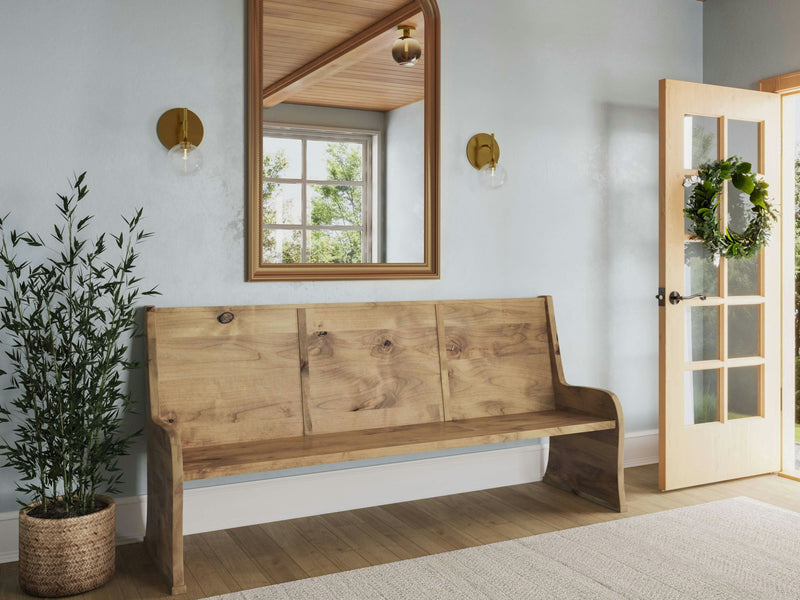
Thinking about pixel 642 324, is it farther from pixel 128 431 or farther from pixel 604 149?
pixel 128 431

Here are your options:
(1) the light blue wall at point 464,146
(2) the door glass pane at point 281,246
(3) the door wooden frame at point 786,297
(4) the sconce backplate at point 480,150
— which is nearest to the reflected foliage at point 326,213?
(2) the door glass pane at point 281,246

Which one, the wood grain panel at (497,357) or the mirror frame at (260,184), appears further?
the wood grain panel at (497,357)

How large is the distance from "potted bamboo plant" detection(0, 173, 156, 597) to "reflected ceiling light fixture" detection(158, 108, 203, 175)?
0.91 ft

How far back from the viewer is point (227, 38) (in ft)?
10.4

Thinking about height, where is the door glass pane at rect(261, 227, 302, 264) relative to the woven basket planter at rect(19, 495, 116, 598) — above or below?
above

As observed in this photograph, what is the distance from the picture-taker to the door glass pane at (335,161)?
332 cm

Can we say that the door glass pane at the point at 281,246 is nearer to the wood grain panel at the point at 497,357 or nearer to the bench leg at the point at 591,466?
the wood grain panel at the point at 497,357

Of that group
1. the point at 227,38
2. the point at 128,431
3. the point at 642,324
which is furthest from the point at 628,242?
the point at 128,431

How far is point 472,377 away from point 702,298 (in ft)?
4.02

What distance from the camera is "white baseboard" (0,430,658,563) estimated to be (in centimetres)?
305

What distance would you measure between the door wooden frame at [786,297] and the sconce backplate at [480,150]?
61.9 inches

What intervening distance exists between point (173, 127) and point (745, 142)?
285 cm

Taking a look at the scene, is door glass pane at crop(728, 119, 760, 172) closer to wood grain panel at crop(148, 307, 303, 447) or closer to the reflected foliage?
the reflected foliage

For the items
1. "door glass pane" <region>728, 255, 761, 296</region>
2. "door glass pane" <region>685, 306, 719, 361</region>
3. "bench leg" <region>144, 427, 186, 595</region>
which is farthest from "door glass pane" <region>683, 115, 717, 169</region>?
"bench leg" <region>144, 427, 186, 595</region>
